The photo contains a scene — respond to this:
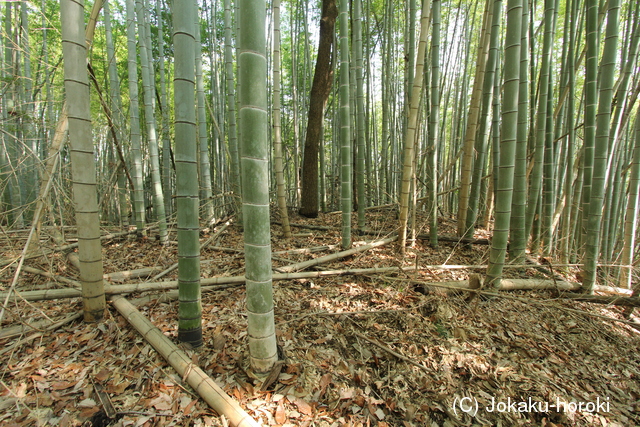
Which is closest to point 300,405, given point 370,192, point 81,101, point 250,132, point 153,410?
point 153,410

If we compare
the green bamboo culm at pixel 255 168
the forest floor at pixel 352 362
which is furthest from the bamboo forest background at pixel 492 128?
the forest floor at pixel 352 362

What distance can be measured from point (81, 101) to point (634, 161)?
417cm

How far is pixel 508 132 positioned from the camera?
214 cm

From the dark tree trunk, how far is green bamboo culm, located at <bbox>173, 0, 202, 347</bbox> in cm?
387

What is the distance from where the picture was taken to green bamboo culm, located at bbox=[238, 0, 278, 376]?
1.25 m

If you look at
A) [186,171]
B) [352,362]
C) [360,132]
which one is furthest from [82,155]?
[360,132]

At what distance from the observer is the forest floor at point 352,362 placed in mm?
1439

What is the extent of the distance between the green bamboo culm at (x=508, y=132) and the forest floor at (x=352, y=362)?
1.50ft

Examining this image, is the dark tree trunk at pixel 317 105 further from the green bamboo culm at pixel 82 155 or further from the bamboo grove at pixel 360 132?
the green bamboo culm at pixel 82 155

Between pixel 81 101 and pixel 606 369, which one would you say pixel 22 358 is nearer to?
pixel 81 101

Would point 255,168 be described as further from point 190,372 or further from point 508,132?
point 508,132

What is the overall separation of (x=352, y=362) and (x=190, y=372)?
872 mm

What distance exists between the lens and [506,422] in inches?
61.7

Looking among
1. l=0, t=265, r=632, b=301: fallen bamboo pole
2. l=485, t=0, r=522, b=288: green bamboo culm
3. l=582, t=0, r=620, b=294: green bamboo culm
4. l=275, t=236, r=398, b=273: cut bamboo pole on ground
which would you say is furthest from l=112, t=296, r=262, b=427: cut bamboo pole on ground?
l=582, t=0, r=620, b=294: green bamboo culm
